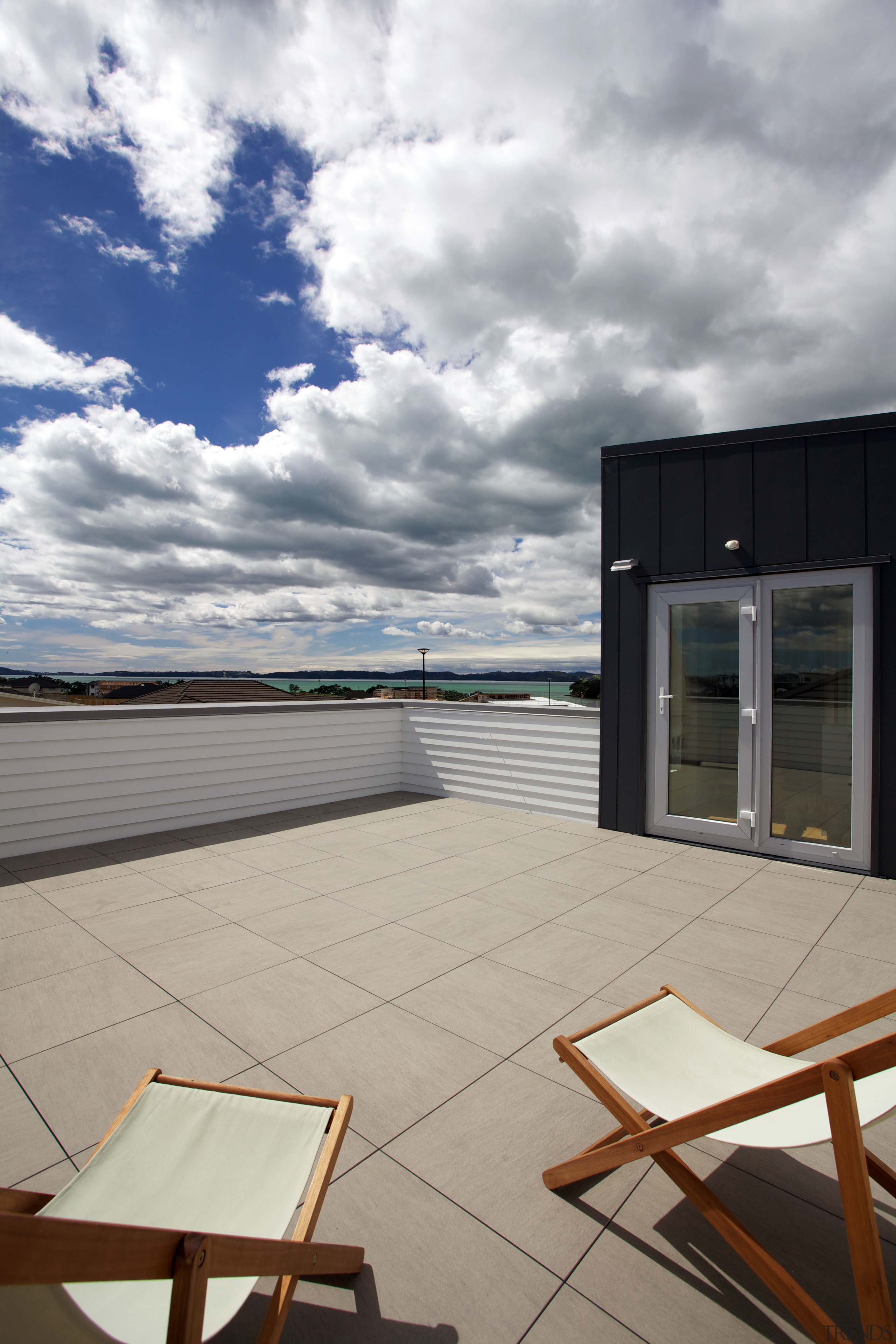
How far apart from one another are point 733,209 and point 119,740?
7.05 m

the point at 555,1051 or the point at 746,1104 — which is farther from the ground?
the point at 746,1104

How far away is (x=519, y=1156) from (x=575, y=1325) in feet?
1.44

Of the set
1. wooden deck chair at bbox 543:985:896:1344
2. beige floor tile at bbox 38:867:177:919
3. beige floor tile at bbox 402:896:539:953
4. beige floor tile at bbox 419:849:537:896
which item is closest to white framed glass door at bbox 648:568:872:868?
beige floor tile at bbox 419:849:537:896

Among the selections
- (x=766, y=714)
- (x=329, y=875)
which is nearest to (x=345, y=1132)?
(x=329, y=875)

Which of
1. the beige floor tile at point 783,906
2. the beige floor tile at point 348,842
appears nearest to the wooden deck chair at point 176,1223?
the beige floor tile at point 783,906

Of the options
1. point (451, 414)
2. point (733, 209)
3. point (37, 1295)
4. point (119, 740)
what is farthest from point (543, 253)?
point (37, 1295)

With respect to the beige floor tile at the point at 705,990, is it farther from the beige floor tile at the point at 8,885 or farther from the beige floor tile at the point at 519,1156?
the beige floor tile at the point at 8,885

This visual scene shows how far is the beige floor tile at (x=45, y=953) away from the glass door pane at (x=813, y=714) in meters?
4.54

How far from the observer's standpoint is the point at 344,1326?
1211mm

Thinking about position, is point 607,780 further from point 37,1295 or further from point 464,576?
point 464,576

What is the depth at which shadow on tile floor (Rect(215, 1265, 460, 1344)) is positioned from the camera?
3.87 ft

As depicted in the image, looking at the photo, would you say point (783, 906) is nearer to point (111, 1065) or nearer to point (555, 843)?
point (555, 843)

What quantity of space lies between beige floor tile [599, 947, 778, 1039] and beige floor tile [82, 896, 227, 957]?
6.88 feet

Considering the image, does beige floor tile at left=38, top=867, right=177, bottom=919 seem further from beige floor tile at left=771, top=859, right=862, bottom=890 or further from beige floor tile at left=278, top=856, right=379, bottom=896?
beige floor tile at left=771, top=859, right=862, bottom=890
